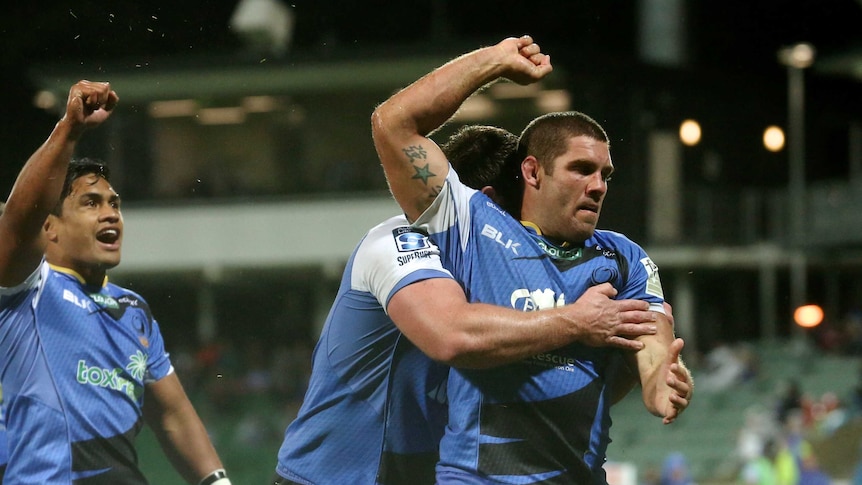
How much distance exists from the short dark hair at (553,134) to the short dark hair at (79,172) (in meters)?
1.60

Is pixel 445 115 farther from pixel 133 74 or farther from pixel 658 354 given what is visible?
pixel 133 74

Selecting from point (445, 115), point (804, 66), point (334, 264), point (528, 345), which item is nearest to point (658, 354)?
point (528, 345)

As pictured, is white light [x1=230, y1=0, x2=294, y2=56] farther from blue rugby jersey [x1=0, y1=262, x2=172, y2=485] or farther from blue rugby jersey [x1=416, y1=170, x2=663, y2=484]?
blue rugby jersey [x1=416, y1=170, x2=663, y2=484]

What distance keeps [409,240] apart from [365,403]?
0.60m

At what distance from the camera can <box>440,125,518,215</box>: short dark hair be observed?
3311 millimetres

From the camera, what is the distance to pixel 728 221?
50.2 ft

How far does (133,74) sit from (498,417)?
2650 millimetres

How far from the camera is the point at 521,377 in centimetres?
303

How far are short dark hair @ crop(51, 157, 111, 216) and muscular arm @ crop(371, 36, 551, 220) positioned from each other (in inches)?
53.9

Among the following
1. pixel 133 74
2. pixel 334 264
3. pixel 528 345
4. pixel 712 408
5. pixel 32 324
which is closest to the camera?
pixel 528 345

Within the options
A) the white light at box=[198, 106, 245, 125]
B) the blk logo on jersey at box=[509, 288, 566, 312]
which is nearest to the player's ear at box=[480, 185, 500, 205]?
the blk logo on jersey at box=[509, 288, 566, 312]

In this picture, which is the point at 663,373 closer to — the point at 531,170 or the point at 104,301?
the point at 531,170

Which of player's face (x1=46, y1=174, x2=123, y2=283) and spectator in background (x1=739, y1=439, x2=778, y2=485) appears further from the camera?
spectator in background (x1=739, y1=439, x2=778, y2=485)

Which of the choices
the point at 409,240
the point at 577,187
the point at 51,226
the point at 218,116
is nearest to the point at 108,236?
the point at 51,226
